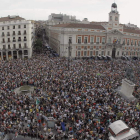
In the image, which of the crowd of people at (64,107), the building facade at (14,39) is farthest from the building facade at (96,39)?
the crowd of people at (64,107)

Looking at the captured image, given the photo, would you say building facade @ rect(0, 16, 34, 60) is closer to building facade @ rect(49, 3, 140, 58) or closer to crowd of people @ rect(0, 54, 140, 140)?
building facade @ rect(49, 3, 140, 58)

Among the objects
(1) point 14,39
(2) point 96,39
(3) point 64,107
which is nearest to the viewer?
(3) point 64,107

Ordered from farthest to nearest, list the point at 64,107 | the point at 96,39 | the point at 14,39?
the point at 96,39 < the point at 14,39 < the point at 64,107

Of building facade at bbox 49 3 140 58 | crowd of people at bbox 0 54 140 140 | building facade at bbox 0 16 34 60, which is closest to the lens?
crowd of people at bbox 0 54 140 140

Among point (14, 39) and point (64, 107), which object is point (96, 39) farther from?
point (64, 107)

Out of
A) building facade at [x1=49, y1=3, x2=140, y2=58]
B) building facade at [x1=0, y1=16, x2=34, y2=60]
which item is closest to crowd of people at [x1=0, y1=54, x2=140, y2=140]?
building facade at [x1=0, y1=16, x2=34, y2=60]

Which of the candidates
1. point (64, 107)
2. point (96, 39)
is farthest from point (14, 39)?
point (64, 107)
